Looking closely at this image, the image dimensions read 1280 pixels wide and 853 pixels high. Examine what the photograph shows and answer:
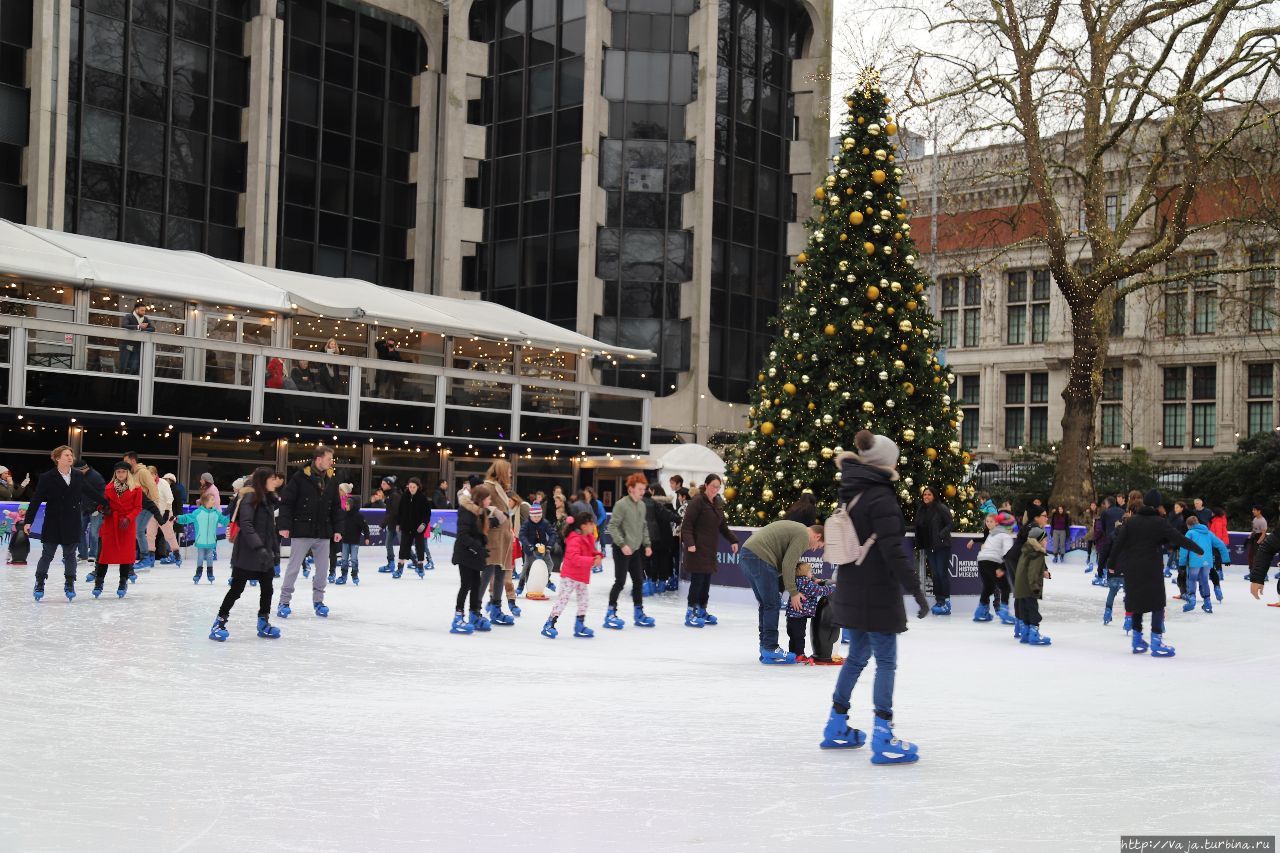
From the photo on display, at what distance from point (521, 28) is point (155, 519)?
30405mm

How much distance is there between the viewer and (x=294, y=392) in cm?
3409

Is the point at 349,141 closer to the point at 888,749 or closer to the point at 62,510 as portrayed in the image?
the point at 62,510

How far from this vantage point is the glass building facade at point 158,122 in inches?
1597

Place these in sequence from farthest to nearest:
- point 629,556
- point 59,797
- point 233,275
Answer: point 233,275, point 629,556, point 59,797

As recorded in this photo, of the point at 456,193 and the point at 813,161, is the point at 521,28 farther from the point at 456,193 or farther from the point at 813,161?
the point at 813,161

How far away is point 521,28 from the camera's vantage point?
47.8 meters

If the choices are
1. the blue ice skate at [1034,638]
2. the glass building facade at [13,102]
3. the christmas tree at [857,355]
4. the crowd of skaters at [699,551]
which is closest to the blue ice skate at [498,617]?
the crowd of skaters at [699,551]

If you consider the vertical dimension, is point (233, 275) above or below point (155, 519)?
above

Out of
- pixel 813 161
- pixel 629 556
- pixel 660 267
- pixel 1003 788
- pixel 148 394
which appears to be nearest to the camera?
pixel 1003 788

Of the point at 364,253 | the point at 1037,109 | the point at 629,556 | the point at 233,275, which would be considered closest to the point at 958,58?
the point at 1037,109

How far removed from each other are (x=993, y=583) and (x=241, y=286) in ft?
75.3

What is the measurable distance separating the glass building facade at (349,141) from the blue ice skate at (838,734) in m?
40.7

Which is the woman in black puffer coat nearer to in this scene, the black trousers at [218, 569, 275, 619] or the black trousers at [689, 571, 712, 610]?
the black trousers at [689, 571, 712, 610]

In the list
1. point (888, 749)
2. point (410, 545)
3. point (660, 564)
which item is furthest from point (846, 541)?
point (410, 545)
